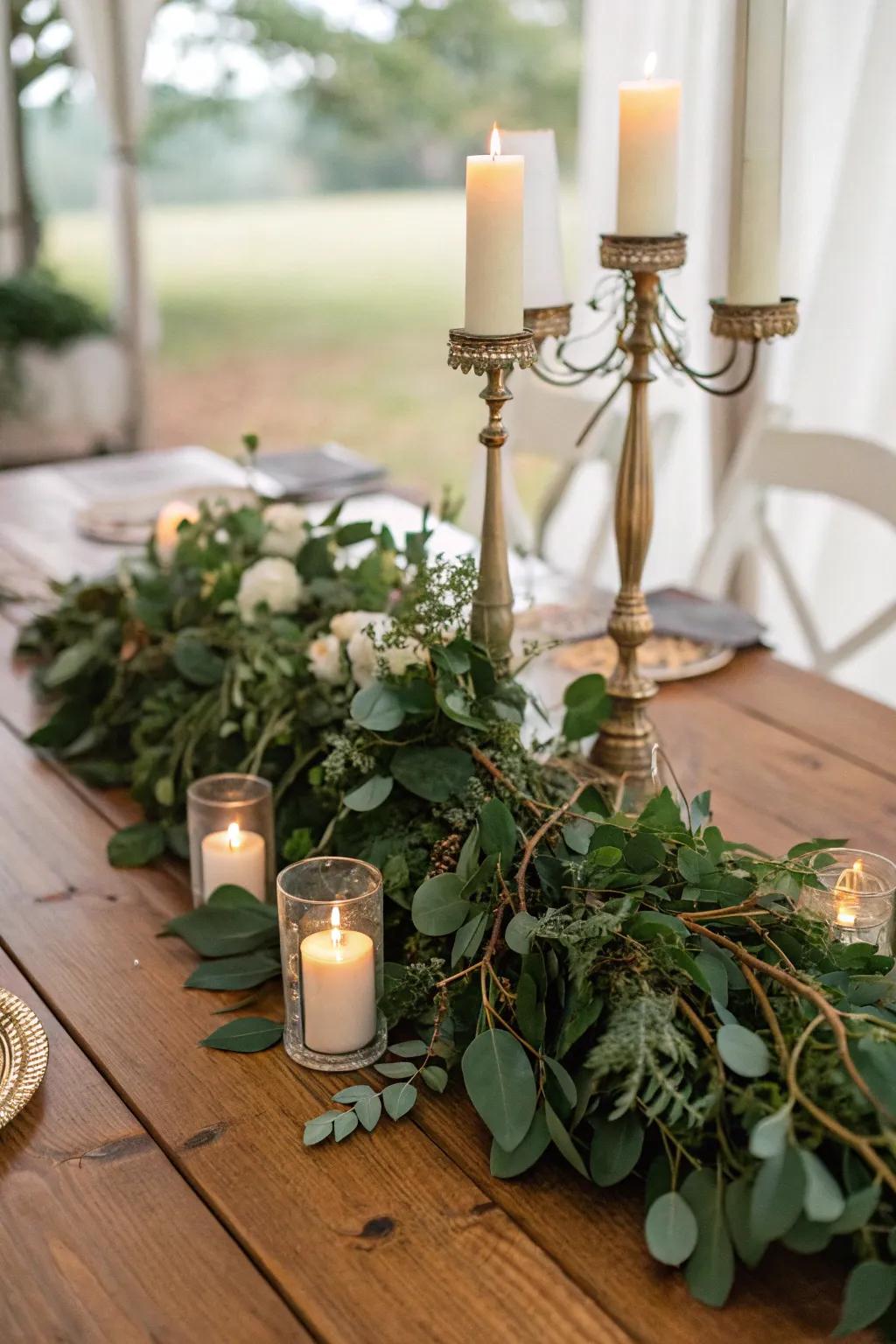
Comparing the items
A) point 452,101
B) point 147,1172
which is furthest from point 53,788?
point 452,101

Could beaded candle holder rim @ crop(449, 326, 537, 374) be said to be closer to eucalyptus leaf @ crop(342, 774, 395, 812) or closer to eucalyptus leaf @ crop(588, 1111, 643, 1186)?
eucalyptus leaf @ crop(342, 774, 395, 812)

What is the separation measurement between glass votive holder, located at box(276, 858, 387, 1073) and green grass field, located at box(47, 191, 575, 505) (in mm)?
4809

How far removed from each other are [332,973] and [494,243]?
1.62ft

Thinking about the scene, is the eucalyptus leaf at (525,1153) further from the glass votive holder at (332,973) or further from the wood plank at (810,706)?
the wood plank at (810,706)

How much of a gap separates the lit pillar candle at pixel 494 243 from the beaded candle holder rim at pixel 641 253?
0.44ft

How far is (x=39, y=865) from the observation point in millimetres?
1135

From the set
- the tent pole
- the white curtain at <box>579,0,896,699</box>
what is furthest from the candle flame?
the tent pole

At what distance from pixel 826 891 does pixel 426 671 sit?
0.32 metres

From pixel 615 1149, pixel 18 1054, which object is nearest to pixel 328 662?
pixel 18 1054

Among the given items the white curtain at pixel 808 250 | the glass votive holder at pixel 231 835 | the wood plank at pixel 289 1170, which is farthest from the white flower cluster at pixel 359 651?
the white curtain at pixel 808 250

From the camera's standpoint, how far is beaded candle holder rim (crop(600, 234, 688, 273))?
1.05 metres

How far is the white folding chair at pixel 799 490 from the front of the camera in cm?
175

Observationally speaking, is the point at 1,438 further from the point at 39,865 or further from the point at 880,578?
the point at 39,865

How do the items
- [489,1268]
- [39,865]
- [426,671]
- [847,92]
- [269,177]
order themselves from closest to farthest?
[489,1268] < [426,671] < [39,865] < [847,92] < [269,177]
